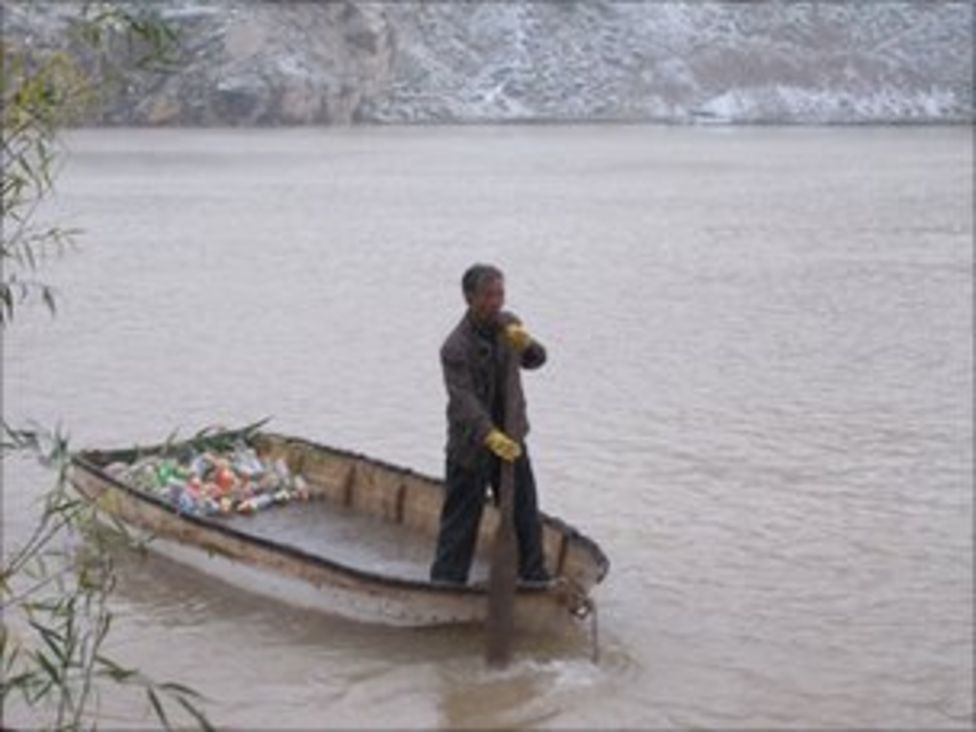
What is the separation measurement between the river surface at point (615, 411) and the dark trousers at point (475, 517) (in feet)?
1.16

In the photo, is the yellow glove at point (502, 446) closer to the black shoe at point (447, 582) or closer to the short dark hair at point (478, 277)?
the short dark hair at point (478, 277)

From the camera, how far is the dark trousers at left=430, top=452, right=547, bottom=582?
757cm

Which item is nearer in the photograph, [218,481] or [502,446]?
[502,446]

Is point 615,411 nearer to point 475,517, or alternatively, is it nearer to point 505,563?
point 475,517

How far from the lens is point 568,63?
84812 millimetres

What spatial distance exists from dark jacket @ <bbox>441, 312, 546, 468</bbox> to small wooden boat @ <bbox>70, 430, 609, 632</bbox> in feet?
2.34

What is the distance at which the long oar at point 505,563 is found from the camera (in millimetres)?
7164

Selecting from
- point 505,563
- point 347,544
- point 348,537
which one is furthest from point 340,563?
point 505,563

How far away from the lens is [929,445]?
12.3 meters

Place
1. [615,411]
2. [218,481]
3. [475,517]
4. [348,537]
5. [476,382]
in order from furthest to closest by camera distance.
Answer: [615,411], [218,481], [348,537], [475,517], [476,382]

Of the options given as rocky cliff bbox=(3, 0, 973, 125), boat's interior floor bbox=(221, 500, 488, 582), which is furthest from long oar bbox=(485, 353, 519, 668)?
rocky cliff bbox=(3, 0, 973, 125)

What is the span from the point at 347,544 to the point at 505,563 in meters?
2.10

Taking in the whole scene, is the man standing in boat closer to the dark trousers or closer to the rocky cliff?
the dark trousers

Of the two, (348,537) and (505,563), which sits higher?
(505,563)
